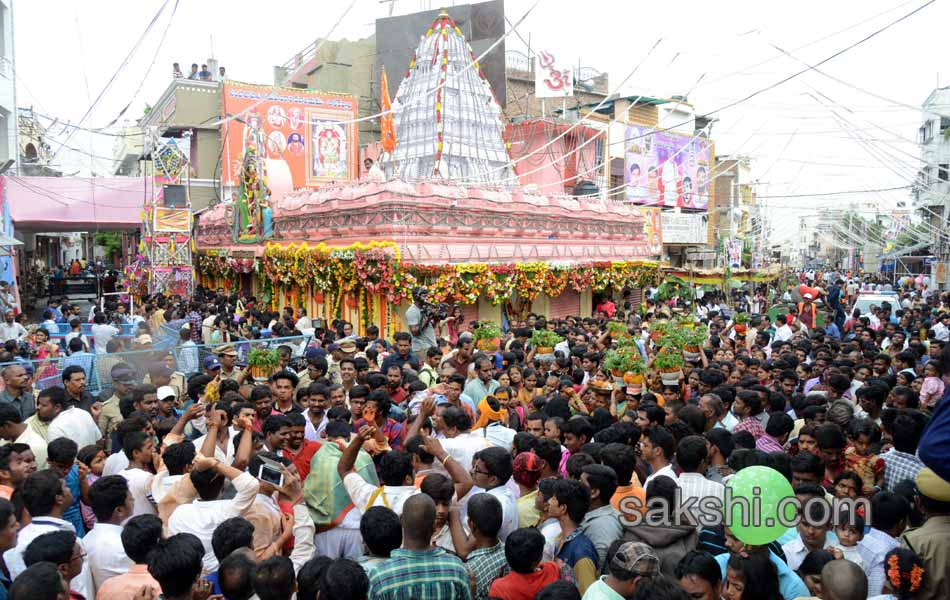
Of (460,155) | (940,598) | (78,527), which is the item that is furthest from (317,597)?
(460,155)

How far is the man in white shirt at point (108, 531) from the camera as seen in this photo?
13.1ft

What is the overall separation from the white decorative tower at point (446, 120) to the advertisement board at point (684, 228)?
15.6 meters

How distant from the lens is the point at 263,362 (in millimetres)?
8406

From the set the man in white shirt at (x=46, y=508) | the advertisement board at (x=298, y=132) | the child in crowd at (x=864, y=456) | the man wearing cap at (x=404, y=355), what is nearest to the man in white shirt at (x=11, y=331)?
the man wearing cap at (x=404, y=355)

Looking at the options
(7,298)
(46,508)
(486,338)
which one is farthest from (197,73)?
(46,508)

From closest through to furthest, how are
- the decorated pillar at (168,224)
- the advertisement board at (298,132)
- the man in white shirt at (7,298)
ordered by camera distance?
the man in white shirt at (7,298)
the decorated pillar at (168,224)
the advertisement board at (298,132)

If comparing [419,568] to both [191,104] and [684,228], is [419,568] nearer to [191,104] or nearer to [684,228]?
[191,104]

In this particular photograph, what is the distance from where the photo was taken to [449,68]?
24.7 meters

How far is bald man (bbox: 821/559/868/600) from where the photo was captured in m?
3.16

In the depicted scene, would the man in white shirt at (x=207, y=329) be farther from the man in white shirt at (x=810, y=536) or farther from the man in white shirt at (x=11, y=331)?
the man in white shirt at (x=810, y=536)

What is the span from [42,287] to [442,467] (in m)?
31.1

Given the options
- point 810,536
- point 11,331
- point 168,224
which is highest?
point 168,224

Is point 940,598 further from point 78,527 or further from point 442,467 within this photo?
point 78,527

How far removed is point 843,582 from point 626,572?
93 centimetres
